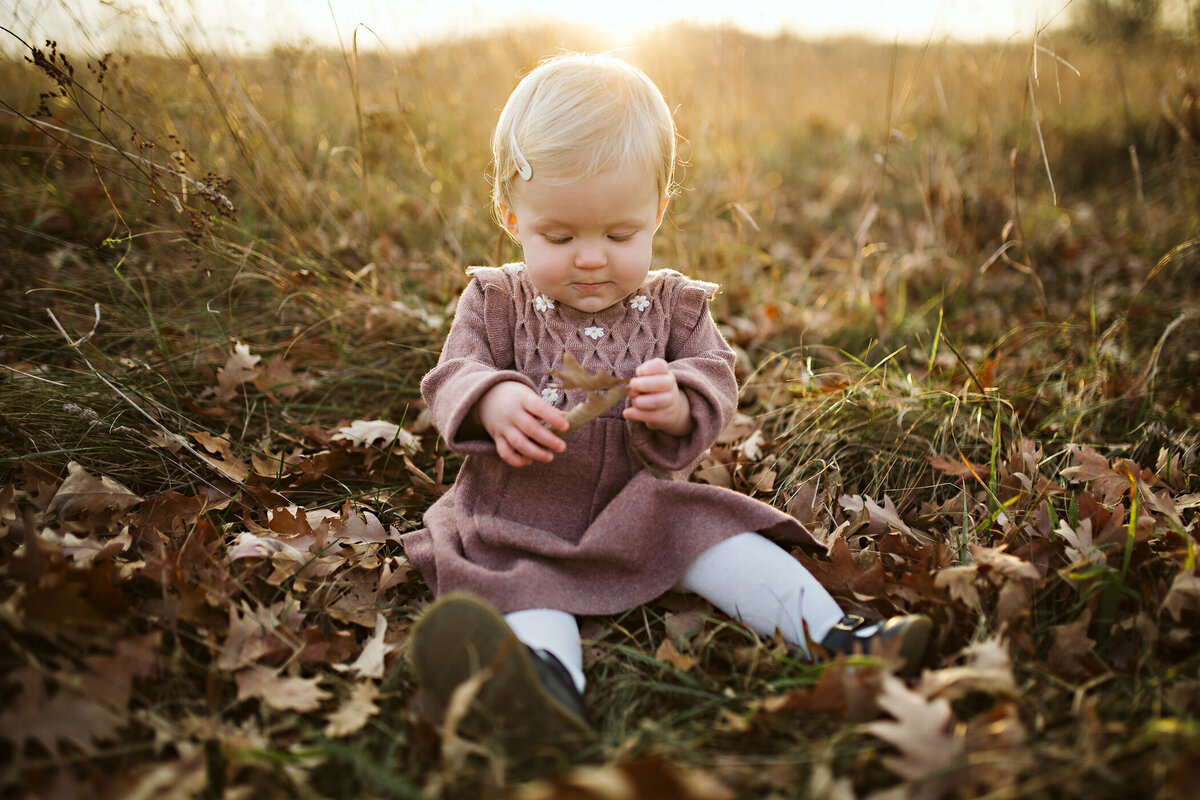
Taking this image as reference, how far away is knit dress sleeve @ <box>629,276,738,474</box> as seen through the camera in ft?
5.89

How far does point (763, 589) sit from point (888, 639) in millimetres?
316

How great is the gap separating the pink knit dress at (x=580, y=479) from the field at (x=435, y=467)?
0.18m

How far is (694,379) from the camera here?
5.87 ft

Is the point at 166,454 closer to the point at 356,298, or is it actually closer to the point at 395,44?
the point at 356,298

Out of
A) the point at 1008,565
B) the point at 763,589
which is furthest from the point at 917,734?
the point at 1008,565

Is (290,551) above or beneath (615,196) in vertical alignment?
beneath

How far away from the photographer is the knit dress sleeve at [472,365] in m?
1.73

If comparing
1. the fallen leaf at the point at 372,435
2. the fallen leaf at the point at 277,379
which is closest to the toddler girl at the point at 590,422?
the fallen leaf at the point at 372,435

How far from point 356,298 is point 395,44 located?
1300 millimetres

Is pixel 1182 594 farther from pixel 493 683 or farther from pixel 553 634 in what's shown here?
pixel 493 683

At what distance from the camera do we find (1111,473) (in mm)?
Result: 2223

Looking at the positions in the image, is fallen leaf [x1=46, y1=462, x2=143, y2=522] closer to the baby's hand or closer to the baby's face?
the baby's face

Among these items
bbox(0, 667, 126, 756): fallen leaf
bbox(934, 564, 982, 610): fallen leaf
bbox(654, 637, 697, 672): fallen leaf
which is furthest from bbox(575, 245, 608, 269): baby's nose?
bbox(0, 667, 126, 756): fallen leaf

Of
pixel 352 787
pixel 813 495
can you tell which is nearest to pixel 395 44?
pixel 813 495
